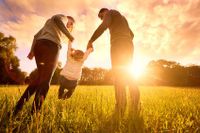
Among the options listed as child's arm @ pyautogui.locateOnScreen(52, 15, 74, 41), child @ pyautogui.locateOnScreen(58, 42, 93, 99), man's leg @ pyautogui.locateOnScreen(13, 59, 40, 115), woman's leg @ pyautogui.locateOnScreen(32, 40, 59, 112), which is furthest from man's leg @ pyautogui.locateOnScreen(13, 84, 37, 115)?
child @ pyautogui.locateOnScreen(58, 42, 93, 99)

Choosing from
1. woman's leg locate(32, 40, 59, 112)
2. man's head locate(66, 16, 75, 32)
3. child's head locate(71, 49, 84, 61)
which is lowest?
woman's leg locate(32, 40, 59, 112)

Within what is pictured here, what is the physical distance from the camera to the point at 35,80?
3.75m

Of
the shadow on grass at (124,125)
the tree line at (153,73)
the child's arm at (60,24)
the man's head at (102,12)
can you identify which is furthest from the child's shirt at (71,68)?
the tree line at (153,73)

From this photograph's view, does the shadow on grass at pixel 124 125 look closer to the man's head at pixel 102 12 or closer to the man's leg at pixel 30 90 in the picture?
the man's leg at pixel 30 90

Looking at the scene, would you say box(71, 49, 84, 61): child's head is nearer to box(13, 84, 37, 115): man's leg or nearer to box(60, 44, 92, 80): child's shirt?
box(60, 44, 92, 80): child's shirt

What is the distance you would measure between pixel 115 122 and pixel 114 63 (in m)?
1.52

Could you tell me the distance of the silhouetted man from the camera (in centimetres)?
432

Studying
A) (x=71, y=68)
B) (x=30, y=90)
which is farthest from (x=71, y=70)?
(x=30, y=90)

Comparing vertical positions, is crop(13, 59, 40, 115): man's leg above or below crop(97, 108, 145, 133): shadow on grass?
above

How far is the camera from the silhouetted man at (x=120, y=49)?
432cm

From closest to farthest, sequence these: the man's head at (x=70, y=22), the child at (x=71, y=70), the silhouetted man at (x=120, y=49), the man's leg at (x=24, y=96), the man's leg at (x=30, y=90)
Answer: the man's leg at (x=24, y=96) → the man's leg at (x=30, y=90) → the silhouetted man at (x=120, y=49) → the man's head at (x=70, y=22) → the child at (x=71, y=70)

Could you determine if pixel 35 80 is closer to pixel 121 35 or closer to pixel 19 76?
pixel 19 76

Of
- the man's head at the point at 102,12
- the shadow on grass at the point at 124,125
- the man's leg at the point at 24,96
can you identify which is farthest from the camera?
the man's head at the point at 102,12

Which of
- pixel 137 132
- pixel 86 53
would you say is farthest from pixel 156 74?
pixel 137 132
